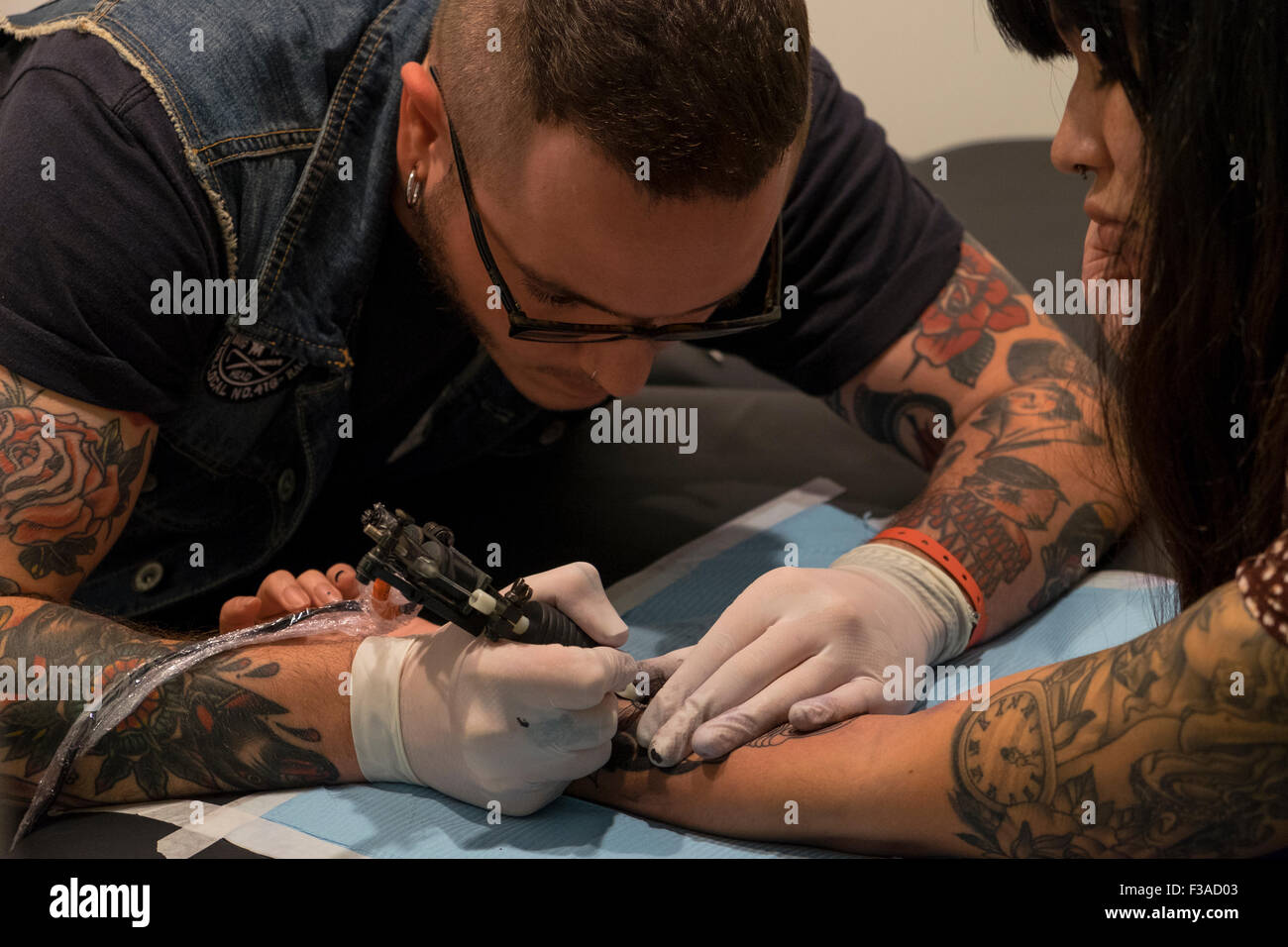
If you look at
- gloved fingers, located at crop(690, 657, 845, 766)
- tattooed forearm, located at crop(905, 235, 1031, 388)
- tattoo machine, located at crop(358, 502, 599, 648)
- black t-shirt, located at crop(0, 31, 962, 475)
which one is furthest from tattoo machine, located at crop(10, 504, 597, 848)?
tattooed forearm, located at crop(905, 235, 1031, 388)

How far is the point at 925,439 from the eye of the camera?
1313mm

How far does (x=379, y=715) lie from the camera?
863mm

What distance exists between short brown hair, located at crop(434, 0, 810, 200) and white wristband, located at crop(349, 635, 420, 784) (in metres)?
0.39

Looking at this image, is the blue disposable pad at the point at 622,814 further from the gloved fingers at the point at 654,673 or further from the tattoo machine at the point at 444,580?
the tattoo machine at the point at 444,580

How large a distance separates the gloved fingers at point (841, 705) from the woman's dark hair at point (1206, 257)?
238 mm

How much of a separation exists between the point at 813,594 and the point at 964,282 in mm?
531

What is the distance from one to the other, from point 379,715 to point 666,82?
488 mm

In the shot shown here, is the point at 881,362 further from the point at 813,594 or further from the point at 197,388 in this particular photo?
the point at 197,388

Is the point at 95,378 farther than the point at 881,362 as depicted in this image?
No

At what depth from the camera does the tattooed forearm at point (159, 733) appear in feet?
2.88

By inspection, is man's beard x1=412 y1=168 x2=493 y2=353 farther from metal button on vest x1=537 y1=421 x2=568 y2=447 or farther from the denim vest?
metal button on vest x1=537 y1=421 x2=568 y2=447

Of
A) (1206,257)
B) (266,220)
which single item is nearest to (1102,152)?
(1206,257)

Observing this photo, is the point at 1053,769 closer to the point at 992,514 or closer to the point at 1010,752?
the point at 1010,752
